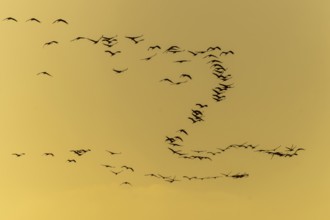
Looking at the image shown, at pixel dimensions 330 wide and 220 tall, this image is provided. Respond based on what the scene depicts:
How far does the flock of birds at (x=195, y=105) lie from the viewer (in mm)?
1354

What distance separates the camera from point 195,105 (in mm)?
1370

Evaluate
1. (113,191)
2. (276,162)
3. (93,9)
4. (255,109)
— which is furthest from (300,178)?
(93,9)

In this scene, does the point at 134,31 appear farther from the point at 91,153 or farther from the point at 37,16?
the point at 91,153

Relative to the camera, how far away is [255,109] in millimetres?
1382

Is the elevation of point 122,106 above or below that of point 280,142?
above

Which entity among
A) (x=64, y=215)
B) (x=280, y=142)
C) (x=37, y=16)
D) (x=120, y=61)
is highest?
(x=37, y=16)

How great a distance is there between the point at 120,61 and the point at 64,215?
626mm

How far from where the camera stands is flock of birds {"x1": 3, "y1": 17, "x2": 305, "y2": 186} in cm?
135

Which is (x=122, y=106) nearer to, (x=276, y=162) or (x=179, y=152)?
(x=179, y=152)

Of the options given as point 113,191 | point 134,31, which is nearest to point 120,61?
point 134,31

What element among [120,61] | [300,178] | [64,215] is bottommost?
[64,215]

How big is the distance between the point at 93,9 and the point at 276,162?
2.92 feet

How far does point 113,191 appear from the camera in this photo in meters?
1.40

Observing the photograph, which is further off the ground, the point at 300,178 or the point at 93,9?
the point at 93,9
